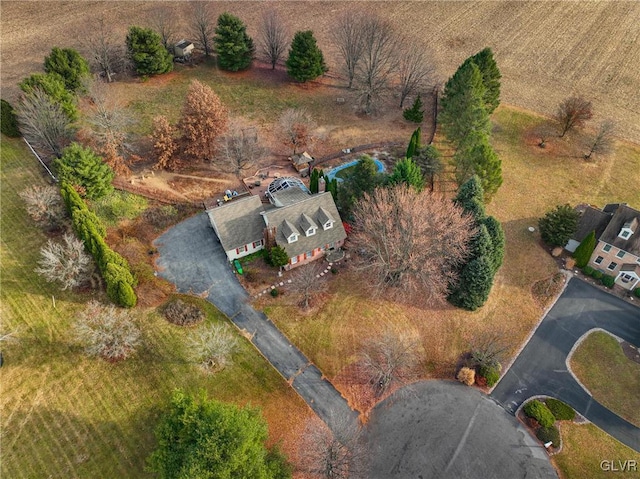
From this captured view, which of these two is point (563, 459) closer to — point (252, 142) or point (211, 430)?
point (211, 430)

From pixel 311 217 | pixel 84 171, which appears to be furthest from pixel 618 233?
pixel 84 171

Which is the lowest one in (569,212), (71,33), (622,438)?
(622,438)

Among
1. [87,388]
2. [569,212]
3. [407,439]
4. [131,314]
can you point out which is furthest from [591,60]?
[87,388]

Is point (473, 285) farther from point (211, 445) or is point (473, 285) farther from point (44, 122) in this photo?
point (44, 122)

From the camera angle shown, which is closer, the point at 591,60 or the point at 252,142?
the point at 252,142

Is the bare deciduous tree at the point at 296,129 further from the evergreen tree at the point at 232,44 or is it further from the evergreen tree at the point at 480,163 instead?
the evergreen tree at the point at 480,163

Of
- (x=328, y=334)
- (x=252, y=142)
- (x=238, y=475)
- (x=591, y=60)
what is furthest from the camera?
(x=591, y=60)
